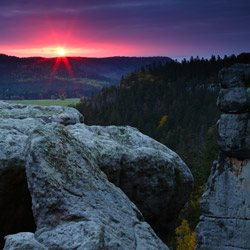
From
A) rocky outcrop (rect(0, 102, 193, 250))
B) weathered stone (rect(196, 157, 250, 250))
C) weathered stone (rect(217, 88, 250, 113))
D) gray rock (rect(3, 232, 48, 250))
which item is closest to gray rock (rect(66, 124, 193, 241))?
rocky outcrop (rect(0, 102, 193, 250))

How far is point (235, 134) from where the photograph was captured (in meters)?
17.1

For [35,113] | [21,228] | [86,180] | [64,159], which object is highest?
[35,113]

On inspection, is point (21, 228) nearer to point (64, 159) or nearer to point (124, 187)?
point (64, 159)

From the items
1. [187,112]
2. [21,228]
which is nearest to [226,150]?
[21,228]

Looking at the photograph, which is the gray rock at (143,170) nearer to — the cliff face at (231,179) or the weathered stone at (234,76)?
the cliff face at (231,179)

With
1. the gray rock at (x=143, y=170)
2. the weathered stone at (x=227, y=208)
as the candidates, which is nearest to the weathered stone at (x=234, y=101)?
the weathered stone at (x=227, y=208)

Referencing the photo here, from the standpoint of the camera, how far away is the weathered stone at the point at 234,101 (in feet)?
55.5

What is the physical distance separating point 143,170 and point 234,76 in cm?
748

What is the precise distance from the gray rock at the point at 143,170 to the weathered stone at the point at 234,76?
5777mm

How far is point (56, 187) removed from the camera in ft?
36.5

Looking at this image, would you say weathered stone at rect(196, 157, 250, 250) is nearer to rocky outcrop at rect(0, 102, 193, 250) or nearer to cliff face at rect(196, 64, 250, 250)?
cliff face at rect(196, 64, 250, 250)

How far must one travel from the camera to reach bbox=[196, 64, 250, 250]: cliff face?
17.0 meters

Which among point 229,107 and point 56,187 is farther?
point 229,107

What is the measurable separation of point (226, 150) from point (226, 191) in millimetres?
2360
